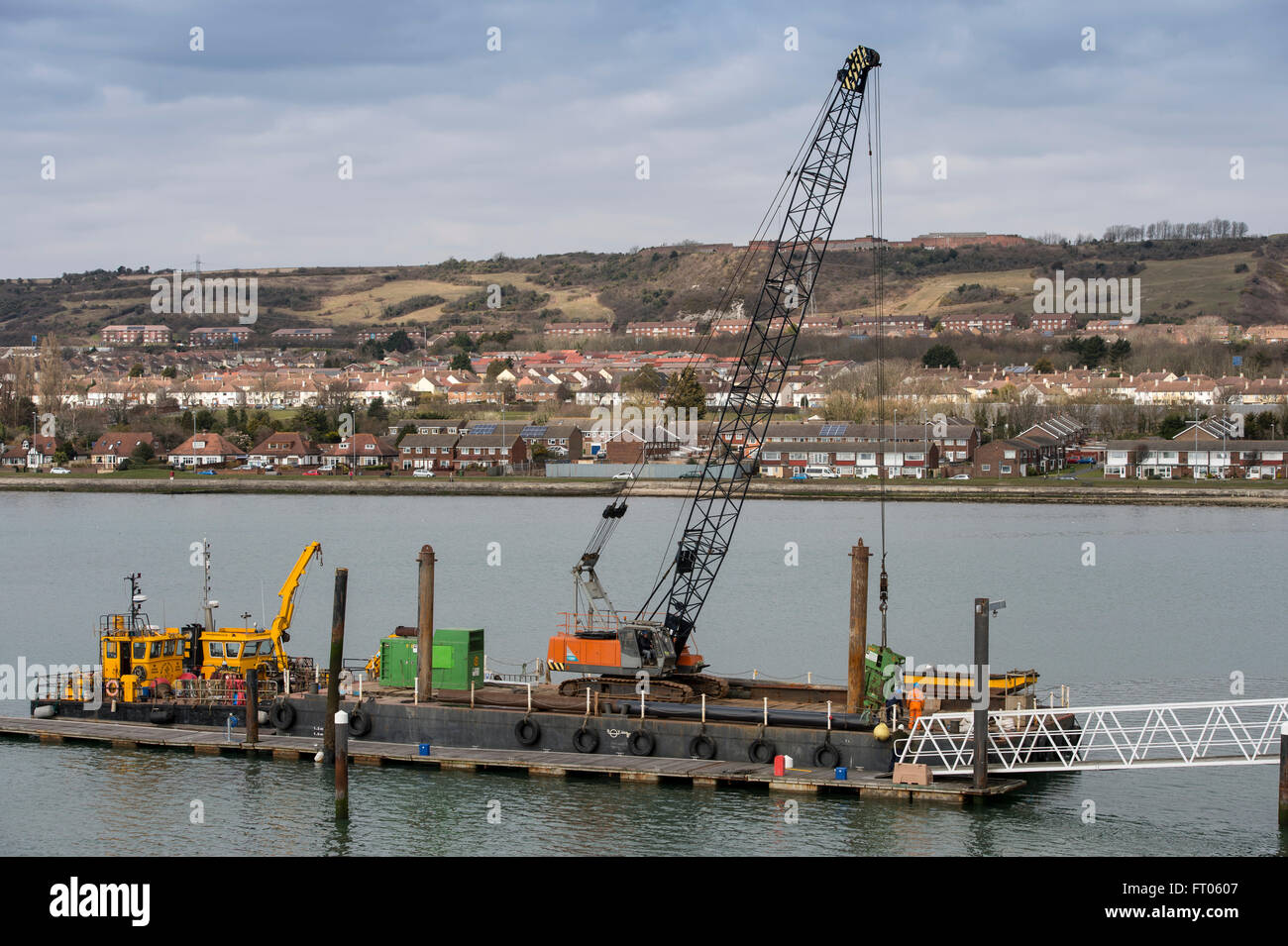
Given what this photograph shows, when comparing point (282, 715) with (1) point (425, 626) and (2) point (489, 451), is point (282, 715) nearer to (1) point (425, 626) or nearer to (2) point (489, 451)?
(1) point (425, 626)

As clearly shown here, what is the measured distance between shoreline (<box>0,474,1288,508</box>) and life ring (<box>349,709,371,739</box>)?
6890 centimetres

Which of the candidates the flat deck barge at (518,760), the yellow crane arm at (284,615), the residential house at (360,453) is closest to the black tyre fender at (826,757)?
the flat deck barge at (518,760)

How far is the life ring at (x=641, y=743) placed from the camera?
2881cm

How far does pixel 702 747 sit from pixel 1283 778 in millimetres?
10115

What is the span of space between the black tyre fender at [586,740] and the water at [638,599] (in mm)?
1126

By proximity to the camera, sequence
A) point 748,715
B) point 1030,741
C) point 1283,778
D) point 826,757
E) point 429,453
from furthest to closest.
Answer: point 429,453, point 748,715, point 1030,741, point 826,757, point 1283,778

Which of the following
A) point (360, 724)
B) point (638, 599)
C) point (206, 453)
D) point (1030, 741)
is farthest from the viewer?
point (206, 453)

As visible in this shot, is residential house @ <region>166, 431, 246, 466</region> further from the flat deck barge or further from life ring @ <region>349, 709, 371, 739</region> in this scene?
life ring @ <region>349, 709, 371, 739</region>

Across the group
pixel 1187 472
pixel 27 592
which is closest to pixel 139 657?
pixel 27 592

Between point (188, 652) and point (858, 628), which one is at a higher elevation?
point (858, 628)

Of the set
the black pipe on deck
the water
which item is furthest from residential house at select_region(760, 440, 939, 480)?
the black pipe on deck

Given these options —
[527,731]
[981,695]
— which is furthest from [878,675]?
[527,731]

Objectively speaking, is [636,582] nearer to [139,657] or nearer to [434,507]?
[139,657]

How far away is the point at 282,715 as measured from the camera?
31016 mm
